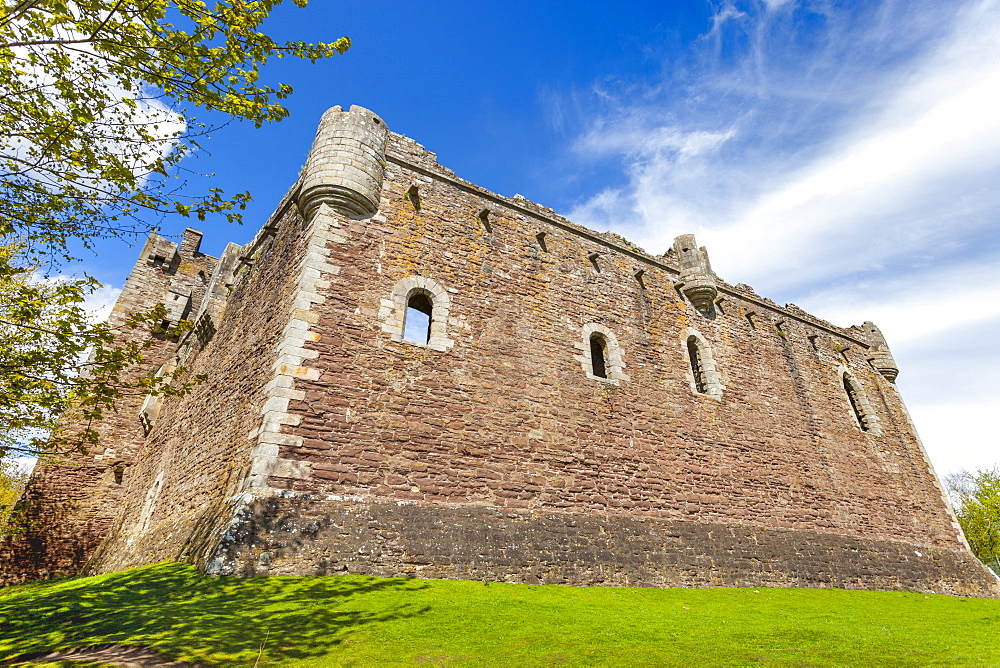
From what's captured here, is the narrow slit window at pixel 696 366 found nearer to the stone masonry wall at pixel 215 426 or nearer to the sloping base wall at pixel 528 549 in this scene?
the sloping base wall at pixel 528 549

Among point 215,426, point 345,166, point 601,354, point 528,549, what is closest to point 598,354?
point 601,354

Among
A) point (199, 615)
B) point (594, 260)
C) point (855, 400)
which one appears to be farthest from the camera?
point (855, 400)

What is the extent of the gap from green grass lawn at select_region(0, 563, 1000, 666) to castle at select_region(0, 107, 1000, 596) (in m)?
0.74

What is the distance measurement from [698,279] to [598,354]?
433 cm

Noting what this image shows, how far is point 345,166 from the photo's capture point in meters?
10.0

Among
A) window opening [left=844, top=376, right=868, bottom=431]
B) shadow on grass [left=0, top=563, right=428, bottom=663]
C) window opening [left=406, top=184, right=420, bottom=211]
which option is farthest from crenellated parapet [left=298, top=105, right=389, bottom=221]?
window opening [left=844, top=376, right=868, bottom=431]

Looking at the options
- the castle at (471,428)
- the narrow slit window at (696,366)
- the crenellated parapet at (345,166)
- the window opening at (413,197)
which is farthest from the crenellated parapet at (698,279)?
the crenellated parapet at (345,166)

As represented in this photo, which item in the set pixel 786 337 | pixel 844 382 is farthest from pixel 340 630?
pixel 844 382

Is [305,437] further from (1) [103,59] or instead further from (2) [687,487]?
(2) [687,487]

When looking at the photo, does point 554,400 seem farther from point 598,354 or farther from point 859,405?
point 859,405

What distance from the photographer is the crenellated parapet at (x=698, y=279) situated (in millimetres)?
14672

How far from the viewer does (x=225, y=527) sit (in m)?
6.76

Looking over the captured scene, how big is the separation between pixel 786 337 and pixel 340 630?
16106mm

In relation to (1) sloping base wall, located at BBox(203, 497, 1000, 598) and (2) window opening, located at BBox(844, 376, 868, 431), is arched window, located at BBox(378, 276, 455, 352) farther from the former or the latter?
(2) window opening, located at BBox(844, 376, 868, 431)
